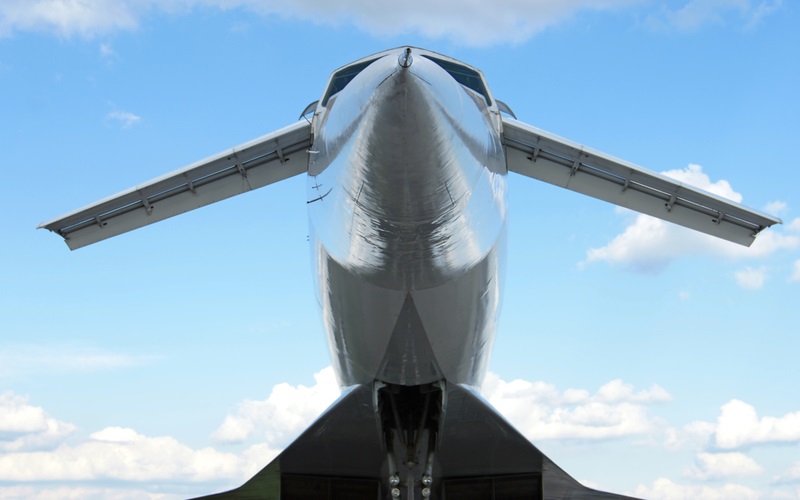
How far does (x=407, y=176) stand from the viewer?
6.34m

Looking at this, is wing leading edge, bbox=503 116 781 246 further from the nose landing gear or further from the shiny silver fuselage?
the nose landing gear

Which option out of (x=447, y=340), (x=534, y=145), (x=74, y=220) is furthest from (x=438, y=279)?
(x=74, y=220)

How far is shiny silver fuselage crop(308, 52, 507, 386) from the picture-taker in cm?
612

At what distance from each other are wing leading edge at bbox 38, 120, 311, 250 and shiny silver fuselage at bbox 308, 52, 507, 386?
1.39 metres

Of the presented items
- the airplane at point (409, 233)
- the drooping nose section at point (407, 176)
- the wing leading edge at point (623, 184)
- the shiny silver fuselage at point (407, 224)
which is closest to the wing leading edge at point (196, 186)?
the airplane at point (409, 233)

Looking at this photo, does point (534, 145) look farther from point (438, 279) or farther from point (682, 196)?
point (438, 279)

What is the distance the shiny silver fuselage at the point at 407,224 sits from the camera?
6.12 metres

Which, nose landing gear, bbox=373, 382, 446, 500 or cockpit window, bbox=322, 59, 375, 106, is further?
nose landing gear, bbox=373, 382, 446, 500

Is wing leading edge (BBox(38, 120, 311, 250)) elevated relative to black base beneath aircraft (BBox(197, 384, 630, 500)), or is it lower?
elevated

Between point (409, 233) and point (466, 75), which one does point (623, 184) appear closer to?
point (466, 75)

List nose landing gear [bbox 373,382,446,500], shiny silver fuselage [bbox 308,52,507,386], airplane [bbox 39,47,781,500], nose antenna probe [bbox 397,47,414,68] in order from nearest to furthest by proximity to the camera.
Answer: nose antenna probe [bbox 397,47,414,68] → shiny silver fuselage [bbox 308,52,507,386] → airplane [bbox 39,47,781,500] → nose landing gear [bbox 373,382,446,500]

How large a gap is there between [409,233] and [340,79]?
9.99 feet

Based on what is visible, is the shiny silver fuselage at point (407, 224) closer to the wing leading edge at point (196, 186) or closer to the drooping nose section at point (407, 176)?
the drooping nose section at point (407, 176)

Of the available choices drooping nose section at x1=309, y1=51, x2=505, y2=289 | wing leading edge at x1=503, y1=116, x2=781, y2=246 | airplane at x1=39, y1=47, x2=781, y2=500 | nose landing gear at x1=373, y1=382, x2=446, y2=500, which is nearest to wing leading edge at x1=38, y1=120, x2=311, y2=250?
airplane at x1=39, y1=47, x2=781, y2=500
